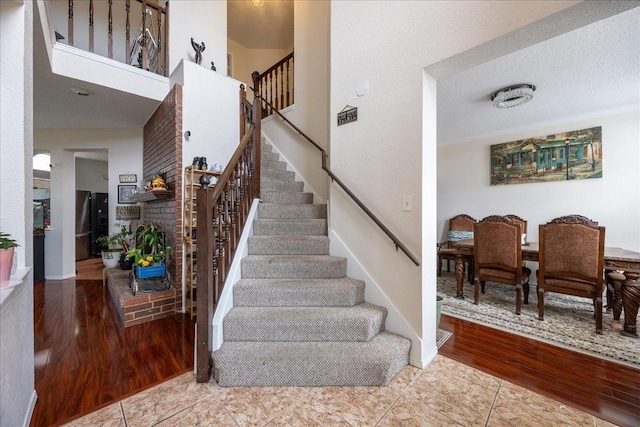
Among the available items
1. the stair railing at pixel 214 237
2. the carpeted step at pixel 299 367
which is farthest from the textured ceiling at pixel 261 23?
the carpeted step at pixel 299 367

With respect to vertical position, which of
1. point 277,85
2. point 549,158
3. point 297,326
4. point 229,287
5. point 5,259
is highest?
point 277,85

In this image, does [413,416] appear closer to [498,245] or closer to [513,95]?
[498,245]

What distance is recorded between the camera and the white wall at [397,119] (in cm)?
186

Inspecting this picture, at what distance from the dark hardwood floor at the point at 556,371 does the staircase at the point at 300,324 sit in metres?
0.74

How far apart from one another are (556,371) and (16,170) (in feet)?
12.2

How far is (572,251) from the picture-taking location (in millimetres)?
2689

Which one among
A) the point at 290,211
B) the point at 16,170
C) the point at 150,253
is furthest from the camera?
the point at 150,253

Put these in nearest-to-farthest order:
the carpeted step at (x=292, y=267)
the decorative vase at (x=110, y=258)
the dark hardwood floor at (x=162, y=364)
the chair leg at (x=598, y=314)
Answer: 1. the dark hardwood floor at (x=162, y=364)
2. the carpeted step at (x=292, y=267)
3. the chair leg at (x=598, y=314)
4. the decorative vase at (x=110, y=258)

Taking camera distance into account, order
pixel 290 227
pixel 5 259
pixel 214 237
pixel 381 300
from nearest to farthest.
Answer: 1. pixel 5 259
2. pixel 214 237
3. pixel 381 300
4. pixel 290 227

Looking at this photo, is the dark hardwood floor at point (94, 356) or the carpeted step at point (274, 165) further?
the carpeted step at point (274, 165)

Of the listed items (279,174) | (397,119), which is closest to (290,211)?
(279,174)

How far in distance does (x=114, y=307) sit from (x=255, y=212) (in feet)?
7.29

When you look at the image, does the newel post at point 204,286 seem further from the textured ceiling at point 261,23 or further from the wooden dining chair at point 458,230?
the textured ceiling at point 261,23

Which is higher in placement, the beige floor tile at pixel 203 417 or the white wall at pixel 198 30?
the white wall at pixel 198 30
